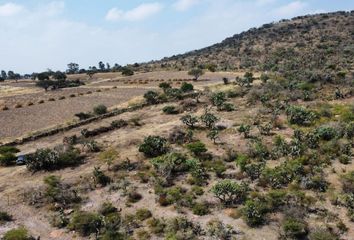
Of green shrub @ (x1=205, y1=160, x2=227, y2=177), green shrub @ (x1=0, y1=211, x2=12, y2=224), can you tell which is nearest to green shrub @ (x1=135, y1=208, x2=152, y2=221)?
green shrub @ (x1=205, y1=160, x2=227, y2=177)

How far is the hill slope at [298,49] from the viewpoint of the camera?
107244 mm

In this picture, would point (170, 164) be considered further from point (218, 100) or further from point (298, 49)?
point (298, 49)

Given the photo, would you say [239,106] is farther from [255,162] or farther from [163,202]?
[163,202]

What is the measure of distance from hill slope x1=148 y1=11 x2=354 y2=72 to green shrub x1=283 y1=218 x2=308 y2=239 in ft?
229

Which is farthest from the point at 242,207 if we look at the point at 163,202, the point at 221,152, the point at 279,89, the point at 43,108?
the point at 43,108

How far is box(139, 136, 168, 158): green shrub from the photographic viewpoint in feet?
132

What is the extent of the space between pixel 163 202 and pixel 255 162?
9972mm

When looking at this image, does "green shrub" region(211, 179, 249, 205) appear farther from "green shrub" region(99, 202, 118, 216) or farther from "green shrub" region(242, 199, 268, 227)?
"green shrub" region(99, 202, 118, 216)

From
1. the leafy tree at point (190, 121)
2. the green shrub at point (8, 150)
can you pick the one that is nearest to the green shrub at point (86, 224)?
the green shrub at point (8, 150)

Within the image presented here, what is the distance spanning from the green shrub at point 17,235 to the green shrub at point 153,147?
1481cm

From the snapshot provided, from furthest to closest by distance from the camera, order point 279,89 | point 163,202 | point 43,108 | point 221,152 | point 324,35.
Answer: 1. point 324,35
2. point 43,108
3. point 279,89
4. point 221,152
5. point 163,202

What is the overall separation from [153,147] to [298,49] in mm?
105044

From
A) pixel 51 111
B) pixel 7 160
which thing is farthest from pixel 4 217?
pixel 51 111

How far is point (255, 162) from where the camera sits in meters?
36.9
